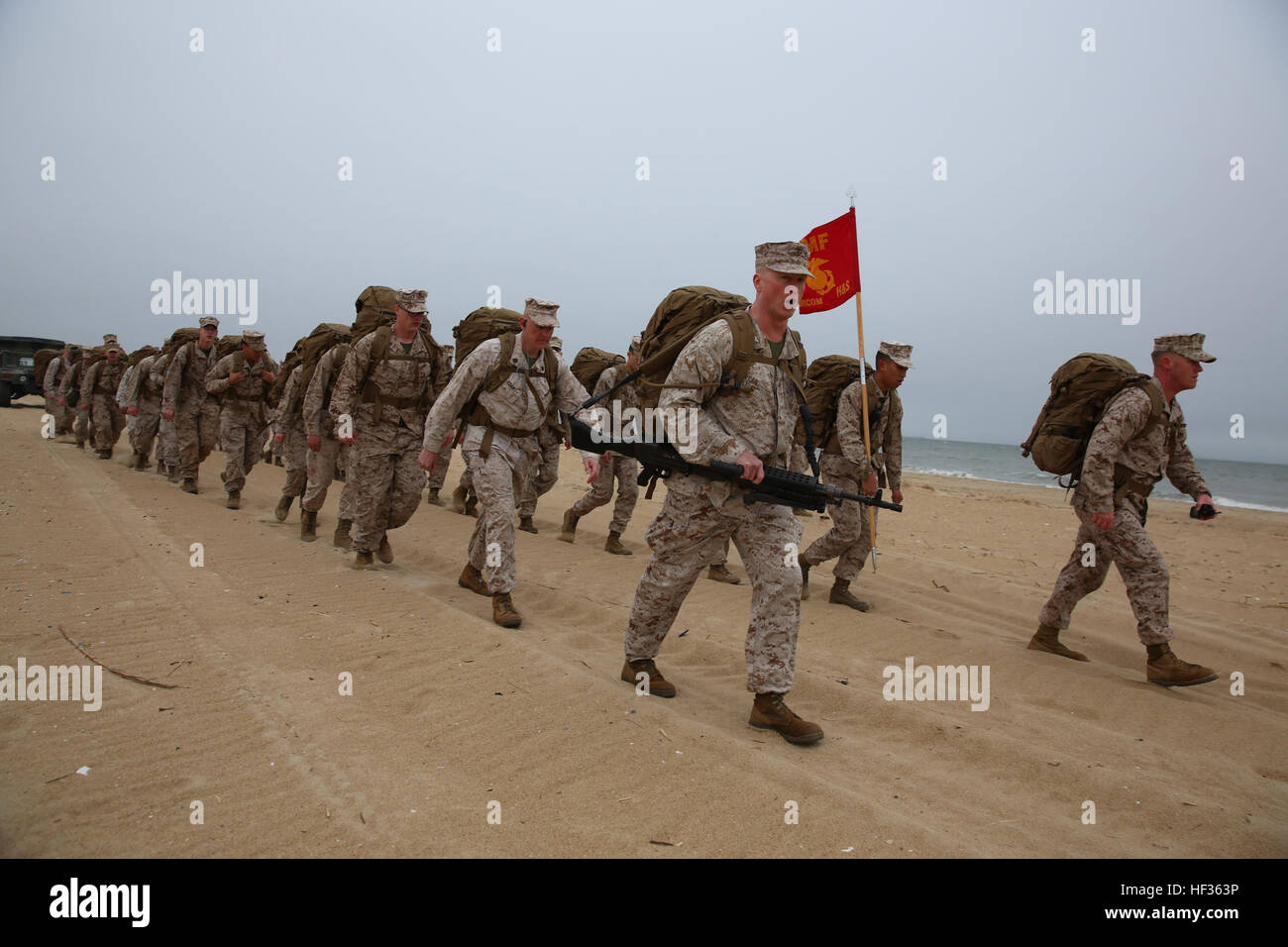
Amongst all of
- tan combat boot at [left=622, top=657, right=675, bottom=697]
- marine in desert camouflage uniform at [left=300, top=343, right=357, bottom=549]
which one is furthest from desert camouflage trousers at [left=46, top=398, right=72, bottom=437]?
tan combat boot at [left=622, top=657, right=675, bottom=697]

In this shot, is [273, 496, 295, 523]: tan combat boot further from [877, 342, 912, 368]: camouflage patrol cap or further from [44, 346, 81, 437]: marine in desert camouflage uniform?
[44, 346, 81, 437]: marine in desert camouflage uniform

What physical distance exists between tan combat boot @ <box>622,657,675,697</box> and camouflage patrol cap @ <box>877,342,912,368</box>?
4500mm

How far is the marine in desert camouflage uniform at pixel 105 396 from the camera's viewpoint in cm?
1822

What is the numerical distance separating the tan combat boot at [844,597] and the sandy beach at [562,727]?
16 cm

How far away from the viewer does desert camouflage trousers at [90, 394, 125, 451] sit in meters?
18.7

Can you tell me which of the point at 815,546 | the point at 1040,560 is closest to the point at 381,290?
the point at 815,546

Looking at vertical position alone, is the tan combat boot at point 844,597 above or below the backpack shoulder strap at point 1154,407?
below

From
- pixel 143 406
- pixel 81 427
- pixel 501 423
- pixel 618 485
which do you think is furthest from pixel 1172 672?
pixel 81 427

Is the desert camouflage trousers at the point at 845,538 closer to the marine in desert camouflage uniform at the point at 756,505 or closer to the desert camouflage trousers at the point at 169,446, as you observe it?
the marine in desert camouflage uniform at the point at 756,505

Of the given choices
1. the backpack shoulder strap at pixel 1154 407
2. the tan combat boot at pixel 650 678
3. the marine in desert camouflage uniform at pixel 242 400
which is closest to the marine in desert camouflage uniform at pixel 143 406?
the marine in desert camouflage uniform at pixel 242 400

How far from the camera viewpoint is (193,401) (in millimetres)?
13430

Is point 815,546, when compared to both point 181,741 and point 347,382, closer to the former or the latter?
point 347,382

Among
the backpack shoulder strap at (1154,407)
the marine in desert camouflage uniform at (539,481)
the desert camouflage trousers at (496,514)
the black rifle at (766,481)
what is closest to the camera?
the black rifle at (766,481)

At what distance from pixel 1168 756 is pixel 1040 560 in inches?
284
